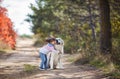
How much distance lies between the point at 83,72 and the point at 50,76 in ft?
7.42

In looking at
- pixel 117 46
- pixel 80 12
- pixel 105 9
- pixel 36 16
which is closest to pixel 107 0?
pixel 105 9

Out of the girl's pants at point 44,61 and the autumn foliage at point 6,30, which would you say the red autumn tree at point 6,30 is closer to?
Result: the autumn foliage at point 6,30

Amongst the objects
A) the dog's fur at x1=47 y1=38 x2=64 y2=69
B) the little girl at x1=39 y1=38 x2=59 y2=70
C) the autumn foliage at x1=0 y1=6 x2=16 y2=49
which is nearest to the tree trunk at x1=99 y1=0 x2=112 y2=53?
the dog's fur at x1=47 y1=38 x2=64 y2=69

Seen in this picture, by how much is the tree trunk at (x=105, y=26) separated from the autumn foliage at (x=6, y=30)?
17285 mm

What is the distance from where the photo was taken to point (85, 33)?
116ft

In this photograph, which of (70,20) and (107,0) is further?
(70,20)

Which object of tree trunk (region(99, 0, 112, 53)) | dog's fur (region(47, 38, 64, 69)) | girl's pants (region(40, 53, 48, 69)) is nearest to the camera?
dog's fur (region(47, 38, 64, 69))

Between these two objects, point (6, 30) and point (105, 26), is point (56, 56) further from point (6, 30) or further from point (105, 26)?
point (6, 30)

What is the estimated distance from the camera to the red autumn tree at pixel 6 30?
40.3 metres

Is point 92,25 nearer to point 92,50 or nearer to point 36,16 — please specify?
point 92,50

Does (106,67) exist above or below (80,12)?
below

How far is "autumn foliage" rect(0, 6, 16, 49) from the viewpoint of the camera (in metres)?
40.3

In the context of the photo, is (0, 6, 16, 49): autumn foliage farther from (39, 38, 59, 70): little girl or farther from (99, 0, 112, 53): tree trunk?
(39, 38, 59, 70): little girl

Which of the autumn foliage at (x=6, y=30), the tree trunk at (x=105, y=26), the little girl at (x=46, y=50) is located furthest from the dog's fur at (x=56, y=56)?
the autumn foliage at (x=6, y=30)
